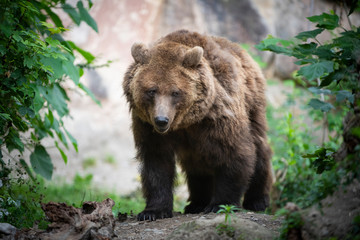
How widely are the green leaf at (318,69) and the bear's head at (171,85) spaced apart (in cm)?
153

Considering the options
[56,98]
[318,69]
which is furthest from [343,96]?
[56,98]

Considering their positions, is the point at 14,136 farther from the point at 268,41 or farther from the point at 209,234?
the point at 268,41

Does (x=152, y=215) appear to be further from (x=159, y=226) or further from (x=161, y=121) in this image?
(x=161, y=121)

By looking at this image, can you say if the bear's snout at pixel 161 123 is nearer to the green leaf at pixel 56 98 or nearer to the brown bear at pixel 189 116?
the brown bear at pixel 189 116

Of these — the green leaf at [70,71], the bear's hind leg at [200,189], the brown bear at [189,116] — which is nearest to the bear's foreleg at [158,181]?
the brown bear at [189,116]

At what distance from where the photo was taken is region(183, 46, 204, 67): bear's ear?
4.86 m

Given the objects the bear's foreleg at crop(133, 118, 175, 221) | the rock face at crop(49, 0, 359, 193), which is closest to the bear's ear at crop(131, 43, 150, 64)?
the bear's foreleg at crop(133, 118, 175, 221)

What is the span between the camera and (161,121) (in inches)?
180

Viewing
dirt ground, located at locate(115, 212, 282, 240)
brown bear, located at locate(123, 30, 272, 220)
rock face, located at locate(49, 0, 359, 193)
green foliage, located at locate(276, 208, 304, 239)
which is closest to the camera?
green foliage, located at locate(276, 208, 304, 239)

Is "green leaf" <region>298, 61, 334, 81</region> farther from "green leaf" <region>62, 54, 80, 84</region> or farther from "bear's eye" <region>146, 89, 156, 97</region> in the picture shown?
"green leaf" <region>62, 54, 80, 84</region>

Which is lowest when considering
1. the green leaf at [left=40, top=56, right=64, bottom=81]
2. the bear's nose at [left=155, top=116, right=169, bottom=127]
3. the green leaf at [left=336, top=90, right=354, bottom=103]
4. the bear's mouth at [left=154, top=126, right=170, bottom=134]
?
the green leaf at [left=336, top=90, right=354, bottom=103]

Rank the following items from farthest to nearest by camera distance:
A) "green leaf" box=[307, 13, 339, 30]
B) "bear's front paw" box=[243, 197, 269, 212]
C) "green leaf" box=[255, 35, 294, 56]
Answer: "bear's front paw" box=[243, 197, 269, 212]
"green leaf" box=[255, 35, 294, 56]
"green leaf" box=[307, 13, 339, 30]

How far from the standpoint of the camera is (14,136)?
176 inches

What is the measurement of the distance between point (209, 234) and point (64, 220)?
124 centimetres
